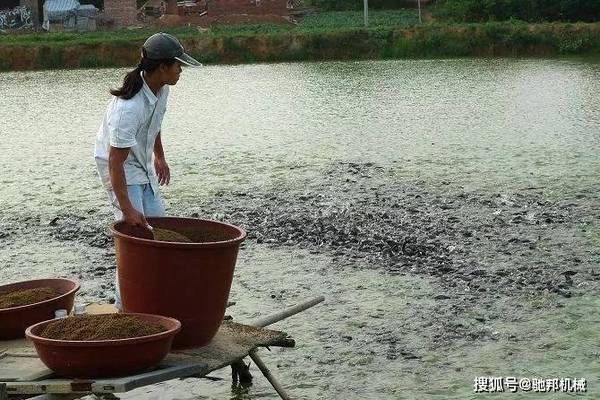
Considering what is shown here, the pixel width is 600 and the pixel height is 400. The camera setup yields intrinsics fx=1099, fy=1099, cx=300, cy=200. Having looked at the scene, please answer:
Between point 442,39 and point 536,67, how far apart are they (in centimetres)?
706

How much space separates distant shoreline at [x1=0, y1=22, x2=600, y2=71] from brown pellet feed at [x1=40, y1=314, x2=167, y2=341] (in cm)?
2911

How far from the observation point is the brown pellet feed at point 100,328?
3.69m

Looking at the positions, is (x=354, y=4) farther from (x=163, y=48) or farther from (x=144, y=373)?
(x=144, y=373)

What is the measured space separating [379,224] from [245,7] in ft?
137

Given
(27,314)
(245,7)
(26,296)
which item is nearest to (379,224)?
(26,296)

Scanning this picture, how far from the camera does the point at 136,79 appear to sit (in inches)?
176

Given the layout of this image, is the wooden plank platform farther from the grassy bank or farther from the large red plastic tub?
the grassy bank

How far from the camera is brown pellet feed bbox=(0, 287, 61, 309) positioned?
4.31m

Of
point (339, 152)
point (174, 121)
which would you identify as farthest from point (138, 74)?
point (174, 121)

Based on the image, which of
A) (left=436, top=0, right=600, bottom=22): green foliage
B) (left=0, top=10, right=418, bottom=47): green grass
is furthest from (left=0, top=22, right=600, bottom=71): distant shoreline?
(left=436, top=0, right=600, bottom=22): green foliage

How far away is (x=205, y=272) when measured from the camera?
159 inches

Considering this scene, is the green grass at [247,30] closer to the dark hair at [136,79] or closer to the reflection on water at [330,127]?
the reflection on water at [330,127]

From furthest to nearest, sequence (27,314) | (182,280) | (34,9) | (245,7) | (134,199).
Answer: (34,9)
(245,7)
(134,199)
(27,314)
(182,280)

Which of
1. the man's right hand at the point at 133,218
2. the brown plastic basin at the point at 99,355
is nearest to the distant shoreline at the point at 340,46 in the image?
the man's right hand at the point at 133,218
